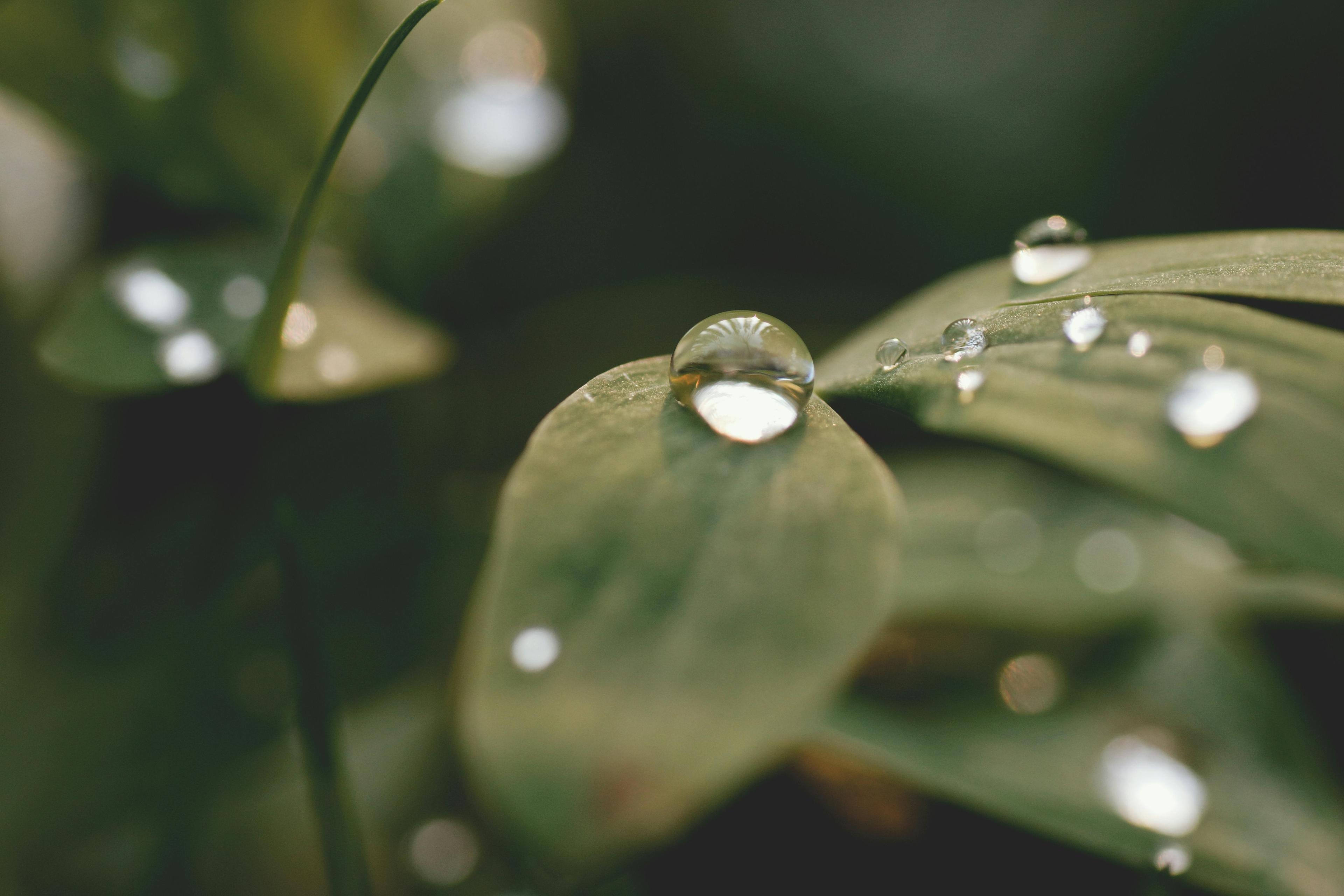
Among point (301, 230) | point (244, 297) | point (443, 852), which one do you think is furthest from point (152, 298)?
point (443, 852)

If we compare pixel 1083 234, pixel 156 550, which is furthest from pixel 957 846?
pixel 156 550

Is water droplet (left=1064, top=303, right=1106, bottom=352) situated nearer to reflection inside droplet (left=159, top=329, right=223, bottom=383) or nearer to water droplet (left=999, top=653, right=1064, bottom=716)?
water droplet (left=999, top=653, right=1064, bottom=716)

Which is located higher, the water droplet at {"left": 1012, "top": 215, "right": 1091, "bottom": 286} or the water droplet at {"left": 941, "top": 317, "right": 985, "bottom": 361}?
the water droplet at {"left": 1012, "top": 215, "right": 1091, "bottom": 286}

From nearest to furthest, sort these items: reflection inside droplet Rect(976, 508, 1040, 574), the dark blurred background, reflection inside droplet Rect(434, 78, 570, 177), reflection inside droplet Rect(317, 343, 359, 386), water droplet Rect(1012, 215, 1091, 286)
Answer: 1. water droplet Rect(1012, 215, 1091, 286)
2. reflection inside droplet Rect(317, 343, 359, 386)
3. the dark blurred background
4. reflection inside droplet Rect(976, 508, 1040, 574)
5. reflection inside droplet Rect(434, 78, 570, 177)

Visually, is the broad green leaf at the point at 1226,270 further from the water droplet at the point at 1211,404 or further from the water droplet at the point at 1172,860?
the water droplet at the point at 1172,860

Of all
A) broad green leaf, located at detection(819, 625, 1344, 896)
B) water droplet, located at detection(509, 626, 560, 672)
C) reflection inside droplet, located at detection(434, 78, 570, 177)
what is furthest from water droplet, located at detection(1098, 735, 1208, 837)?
reflection inside droplet, located at detection(434, 78, 570, 177)

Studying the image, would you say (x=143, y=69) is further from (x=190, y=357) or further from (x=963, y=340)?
(x=963, y=340)

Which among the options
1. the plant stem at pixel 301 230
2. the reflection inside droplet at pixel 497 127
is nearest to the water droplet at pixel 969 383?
the plant stem at pixel 301 230
